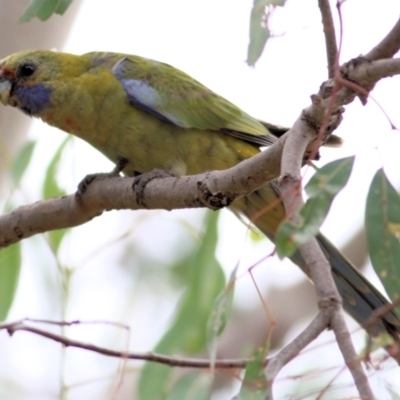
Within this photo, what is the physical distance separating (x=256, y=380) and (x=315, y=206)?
0.38 meters

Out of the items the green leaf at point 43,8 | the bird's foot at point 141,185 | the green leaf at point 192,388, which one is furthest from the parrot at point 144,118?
the green leaf at point 192,388

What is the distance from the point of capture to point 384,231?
160cm

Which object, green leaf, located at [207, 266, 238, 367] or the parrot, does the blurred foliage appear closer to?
the parrot

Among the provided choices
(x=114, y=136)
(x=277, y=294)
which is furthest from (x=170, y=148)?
(x=277, y=294)

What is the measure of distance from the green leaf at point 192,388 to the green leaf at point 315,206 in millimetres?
570

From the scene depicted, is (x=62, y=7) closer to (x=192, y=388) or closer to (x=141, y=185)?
(x=141, y=185)

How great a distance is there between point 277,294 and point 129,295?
148cm

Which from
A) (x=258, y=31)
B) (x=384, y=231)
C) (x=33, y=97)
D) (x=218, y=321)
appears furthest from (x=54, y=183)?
(x=384, y=231)

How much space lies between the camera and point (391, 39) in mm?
1506

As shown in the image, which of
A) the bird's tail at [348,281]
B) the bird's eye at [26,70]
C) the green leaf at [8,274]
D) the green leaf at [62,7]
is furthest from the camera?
the bird's eye at [26,70]

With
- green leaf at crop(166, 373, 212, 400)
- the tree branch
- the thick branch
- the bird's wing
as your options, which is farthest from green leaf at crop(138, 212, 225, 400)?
the tree branch

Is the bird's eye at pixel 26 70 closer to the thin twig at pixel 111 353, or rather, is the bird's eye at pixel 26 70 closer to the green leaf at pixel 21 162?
the green leaf at pixel 21 162

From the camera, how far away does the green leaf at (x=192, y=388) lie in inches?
72.2

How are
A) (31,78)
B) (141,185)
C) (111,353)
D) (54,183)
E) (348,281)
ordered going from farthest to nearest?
(54,183)
(31,78)
(348,281)
(141,185)
(111,353)
